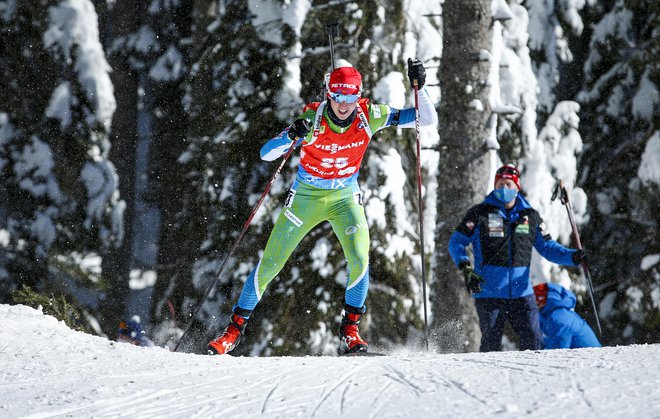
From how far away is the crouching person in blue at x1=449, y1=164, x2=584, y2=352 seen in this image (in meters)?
6.30

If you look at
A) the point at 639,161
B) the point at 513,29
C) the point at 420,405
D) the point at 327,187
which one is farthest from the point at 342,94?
the point at 639,161

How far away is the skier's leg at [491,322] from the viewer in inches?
249

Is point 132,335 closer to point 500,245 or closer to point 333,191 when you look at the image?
point 333,191

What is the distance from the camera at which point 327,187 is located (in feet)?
19.1

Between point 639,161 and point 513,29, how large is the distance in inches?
105

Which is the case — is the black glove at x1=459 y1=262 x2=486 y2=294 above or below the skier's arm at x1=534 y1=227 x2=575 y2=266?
below

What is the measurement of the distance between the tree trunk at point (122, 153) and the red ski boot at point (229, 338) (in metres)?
6.66

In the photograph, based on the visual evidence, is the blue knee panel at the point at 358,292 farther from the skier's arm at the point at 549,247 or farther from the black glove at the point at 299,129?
the skier's arm at the point at 549,247

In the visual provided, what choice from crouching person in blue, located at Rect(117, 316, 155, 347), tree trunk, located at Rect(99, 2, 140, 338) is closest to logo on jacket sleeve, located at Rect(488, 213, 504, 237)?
crouching person in blue, located at Rect(117, 316, 155, 347)

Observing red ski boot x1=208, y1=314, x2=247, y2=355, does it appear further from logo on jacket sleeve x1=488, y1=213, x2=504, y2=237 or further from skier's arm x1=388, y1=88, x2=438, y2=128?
logo on jacket sleeve x1=488, y1=213, x2=504, y2=237

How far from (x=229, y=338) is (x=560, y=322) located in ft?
8.64

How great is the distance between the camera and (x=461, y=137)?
8305 millimetres

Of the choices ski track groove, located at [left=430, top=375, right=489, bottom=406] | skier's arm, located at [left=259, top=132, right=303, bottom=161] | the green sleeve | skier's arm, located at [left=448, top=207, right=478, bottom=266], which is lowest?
ski track groove, located at [left=430, top=375, right=489, bottom=406]

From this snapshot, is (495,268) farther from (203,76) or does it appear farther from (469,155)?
(203,76)
